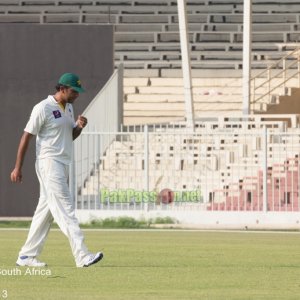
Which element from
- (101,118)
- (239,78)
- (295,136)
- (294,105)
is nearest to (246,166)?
(295,136)

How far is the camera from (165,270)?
15.9 metres

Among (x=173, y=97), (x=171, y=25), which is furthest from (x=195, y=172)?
(x=171, y=25)

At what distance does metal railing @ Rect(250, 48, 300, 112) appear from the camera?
1586 inches

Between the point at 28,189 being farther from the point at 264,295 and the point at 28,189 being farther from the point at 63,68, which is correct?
the point at 264,295

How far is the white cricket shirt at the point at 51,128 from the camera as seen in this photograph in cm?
1556

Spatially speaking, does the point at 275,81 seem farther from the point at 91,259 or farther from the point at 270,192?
the point at 91,259

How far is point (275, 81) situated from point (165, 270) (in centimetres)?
2724

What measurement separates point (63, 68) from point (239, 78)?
10909 mm

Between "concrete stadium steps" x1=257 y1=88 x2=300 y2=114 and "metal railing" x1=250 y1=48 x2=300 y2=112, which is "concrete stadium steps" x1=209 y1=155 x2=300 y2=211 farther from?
"concrete stadium steps" x1=257 y1=88 x2=300 y2=114

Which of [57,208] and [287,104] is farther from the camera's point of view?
[287,104]

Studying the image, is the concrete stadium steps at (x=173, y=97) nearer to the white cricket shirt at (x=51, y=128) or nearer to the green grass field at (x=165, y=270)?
the green grass field at (x=165, y=270)

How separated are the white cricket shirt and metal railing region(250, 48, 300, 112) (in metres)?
23.4

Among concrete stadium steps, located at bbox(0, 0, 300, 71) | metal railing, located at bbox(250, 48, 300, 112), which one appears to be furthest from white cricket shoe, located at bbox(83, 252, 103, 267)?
concrete stadium steps, located at bbox(0, 0, 300, 71)

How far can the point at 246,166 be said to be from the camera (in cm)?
3012
